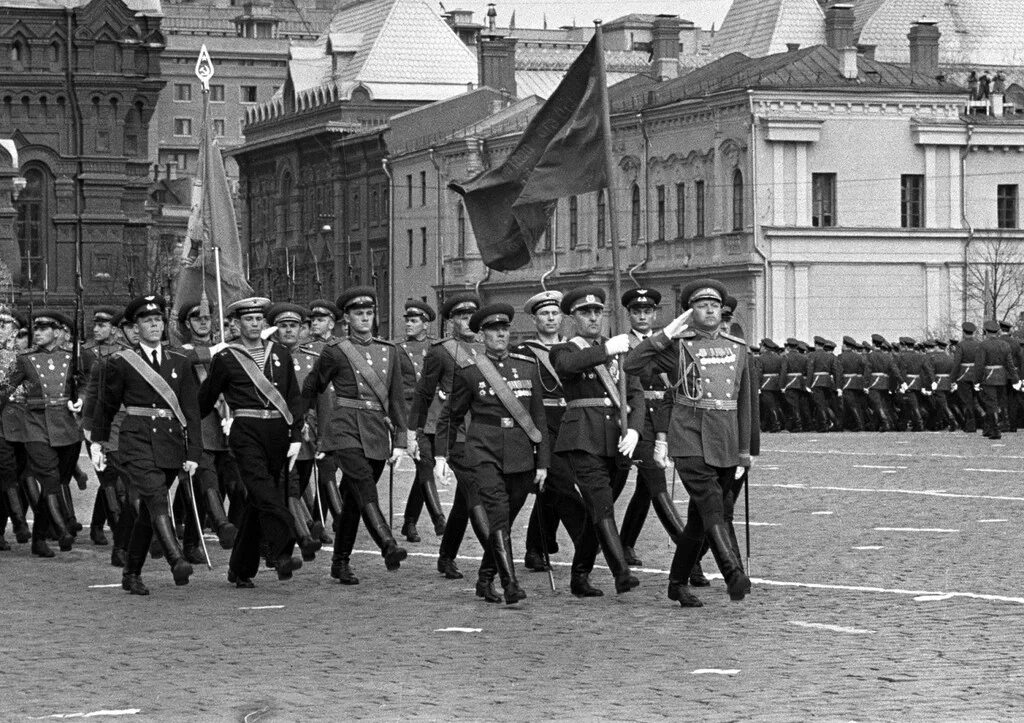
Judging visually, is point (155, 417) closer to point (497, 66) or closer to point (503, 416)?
point (503, 416)

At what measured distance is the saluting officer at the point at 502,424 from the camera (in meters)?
15.4

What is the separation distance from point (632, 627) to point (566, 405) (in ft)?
7.49

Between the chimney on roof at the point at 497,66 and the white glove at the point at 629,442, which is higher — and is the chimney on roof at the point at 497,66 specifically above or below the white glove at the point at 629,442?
above

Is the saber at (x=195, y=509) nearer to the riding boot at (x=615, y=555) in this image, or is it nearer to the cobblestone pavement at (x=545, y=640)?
the cobblestone pavement at (x=545, y=640)

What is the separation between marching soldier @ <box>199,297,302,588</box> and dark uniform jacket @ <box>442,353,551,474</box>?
4.14 ft

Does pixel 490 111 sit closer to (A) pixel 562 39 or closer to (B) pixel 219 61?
(A) pixel 562 39

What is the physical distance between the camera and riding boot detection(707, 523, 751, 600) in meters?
14.3

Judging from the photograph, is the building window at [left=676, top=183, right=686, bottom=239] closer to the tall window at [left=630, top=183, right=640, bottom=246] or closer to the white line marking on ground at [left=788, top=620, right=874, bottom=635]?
the tall window at [left=630, top=183, right=640, bottom=246]

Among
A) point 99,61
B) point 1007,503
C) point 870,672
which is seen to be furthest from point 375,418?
point 99,61

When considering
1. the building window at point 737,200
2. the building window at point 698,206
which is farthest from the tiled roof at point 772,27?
the building window at point 737,200

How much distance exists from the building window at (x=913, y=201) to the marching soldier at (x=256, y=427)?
53.1m

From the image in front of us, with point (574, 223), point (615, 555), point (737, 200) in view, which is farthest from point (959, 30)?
point (615, 555)

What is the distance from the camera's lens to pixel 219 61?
152 meters

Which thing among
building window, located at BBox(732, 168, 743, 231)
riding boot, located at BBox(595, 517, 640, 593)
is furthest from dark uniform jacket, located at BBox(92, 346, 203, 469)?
building window, located at BBox(732, 168, 743, 231)
